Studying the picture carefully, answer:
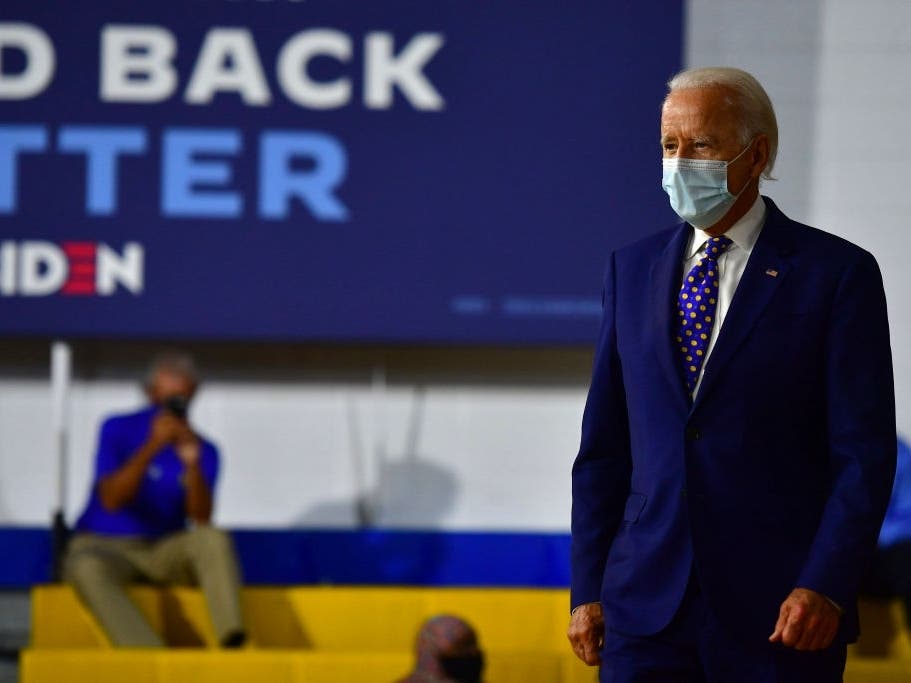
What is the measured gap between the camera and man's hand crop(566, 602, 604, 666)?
190 cm

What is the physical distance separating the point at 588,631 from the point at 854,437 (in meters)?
0.41

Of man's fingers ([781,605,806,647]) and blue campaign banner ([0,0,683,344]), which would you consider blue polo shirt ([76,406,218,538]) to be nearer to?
blue campaign banner ([0,0,683,344])

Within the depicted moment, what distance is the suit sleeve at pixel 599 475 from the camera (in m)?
1.91

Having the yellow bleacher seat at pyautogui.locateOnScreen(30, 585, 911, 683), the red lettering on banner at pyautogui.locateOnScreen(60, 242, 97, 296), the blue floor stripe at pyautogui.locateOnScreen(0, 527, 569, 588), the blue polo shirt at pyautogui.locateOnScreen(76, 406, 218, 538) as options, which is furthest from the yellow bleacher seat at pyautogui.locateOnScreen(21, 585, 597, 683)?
the red lettering on banner at pyautogui.locateOnScreen(60, 242, 97, 296)

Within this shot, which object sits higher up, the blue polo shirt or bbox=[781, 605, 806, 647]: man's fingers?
bbox=[781, 605, 806, 647]: man's fingers

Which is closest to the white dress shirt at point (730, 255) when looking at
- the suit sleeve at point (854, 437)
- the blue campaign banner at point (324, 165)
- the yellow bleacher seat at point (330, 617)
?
the suit sleeve at point (854, 437)

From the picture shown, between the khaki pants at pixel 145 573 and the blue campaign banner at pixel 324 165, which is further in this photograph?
the blue campaign banner at pixel 324 165

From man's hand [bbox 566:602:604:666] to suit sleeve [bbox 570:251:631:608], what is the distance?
0.04 ft

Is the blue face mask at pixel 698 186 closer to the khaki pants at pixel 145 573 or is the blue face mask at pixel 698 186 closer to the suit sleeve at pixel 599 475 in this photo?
the suit sleeve at pixel 599 475

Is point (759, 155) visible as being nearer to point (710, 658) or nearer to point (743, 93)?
point (743, 93)

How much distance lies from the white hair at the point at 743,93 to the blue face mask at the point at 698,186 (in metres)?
0.03

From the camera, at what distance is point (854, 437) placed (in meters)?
1.75

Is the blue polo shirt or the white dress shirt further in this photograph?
the blue polo shirt

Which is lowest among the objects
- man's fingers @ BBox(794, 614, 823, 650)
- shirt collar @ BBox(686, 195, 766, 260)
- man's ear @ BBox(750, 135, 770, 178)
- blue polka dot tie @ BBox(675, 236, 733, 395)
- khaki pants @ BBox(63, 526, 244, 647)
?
khaki pants @ BBox(63, 526, 244, 647)
